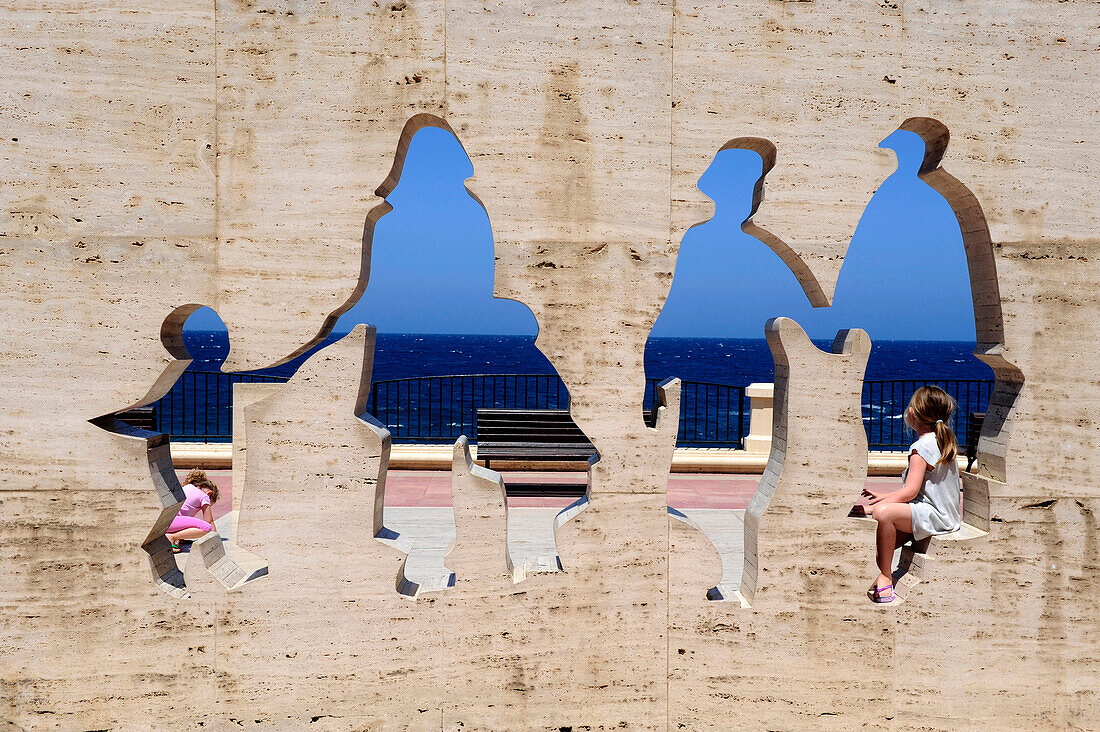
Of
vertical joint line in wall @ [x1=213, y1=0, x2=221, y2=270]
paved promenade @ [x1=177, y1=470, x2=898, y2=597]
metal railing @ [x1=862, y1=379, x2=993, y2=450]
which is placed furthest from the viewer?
metal railing @ [x1=862, y1=379, x2=993, y2=450]

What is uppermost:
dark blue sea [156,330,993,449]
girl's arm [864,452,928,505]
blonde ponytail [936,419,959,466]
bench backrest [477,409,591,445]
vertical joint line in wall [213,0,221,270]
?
vertical joint line in wall [213,0,221,270]

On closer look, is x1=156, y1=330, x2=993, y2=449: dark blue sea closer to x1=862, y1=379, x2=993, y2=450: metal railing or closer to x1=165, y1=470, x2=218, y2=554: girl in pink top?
x1=862, y1=379, x2=993, y2=450: metal railing

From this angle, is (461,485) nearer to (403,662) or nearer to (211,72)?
(403,662)

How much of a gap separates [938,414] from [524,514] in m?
5.22

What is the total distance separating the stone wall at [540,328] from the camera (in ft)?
11.3

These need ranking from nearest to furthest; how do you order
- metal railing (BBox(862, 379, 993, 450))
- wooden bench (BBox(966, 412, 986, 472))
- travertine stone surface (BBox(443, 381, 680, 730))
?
travertine stone surface (BBox(443, 381, 680, 730))
metal railing (BBox(862, 379, 993, 450))
wooden bench (BBox(966, 412, 986, 472))

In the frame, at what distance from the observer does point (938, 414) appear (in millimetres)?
3896

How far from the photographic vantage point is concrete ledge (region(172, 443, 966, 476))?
1059 cm

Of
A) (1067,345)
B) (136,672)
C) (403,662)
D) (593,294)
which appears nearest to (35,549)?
(136,672)

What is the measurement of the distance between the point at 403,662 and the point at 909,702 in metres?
2.57

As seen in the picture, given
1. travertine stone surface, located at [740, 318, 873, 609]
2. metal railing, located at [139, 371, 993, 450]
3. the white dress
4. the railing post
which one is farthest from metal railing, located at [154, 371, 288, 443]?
the railing post

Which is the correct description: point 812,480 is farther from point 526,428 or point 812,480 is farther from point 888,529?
point 526,428

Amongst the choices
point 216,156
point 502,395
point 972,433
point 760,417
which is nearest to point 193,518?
point 216,156

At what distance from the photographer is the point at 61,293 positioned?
3.45m
